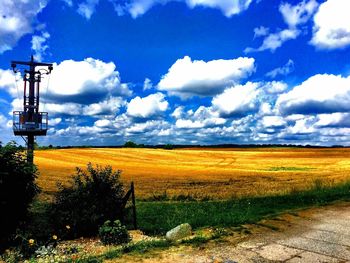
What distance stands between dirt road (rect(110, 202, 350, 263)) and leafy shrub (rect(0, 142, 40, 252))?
5.16 metres

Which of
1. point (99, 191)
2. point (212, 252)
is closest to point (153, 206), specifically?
point (99, 191)

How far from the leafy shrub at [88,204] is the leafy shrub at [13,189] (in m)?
0.92

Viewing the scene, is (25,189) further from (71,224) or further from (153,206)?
(153,206)

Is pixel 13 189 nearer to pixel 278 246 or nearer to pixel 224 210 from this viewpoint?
pixel 278 246

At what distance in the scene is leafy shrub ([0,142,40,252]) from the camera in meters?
11.3

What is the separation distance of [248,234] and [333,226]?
9.06 ft

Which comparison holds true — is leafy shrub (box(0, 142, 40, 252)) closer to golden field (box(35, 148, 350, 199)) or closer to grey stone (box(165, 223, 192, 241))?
grey stone (box(165, 223, 192, 241))

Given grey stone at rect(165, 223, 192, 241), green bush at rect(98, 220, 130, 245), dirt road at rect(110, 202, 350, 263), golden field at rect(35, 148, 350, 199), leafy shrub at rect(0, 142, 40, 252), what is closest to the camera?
dirt road at rect(110, 202, 350, 263)

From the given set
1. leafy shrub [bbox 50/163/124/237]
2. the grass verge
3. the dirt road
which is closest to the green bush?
leafy shrub [bbox 50/163/124/237]

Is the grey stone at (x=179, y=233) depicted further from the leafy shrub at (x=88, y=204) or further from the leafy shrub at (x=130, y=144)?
the leafy shrub at (x=130, y=144)

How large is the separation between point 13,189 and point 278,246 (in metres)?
7.66

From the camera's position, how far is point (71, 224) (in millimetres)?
12062

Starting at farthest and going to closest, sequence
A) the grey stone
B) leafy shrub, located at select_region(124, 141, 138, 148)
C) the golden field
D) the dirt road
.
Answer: leafy shrub, located at select_region(124, 141, 138, 148)
the golden field
the grey stone
the dirt road

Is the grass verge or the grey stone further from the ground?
the grey stone
